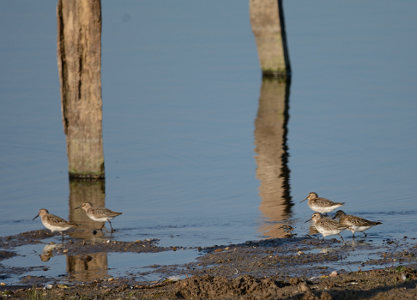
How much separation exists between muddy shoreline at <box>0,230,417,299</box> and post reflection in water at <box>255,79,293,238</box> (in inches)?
60.3

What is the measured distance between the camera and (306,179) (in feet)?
62.0

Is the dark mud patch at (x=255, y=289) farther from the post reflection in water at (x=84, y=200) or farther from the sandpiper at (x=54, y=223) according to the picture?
the post reflection in water at (x=84, y=200)

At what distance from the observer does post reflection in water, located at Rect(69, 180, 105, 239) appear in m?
15.5

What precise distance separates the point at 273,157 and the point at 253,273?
9.15 metres

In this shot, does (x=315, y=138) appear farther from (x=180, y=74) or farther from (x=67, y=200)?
(x=180, y=74)

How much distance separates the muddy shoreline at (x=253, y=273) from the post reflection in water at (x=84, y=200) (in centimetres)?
72

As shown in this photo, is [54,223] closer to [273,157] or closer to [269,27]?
[273,157]

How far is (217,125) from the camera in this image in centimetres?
2422

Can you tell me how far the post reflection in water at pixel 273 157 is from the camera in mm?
16062

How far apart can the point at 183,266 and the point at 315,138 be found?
10.7m

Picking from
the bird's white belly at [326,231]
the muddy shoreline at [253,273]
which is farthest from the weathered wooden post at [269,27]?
the bird's white belly at [326,231]

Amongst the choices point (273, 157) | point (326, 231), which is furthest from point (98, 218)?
point (273, 157)

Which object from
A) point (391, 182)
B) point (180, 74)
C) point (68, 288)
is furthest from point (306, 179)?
point (180, 74)

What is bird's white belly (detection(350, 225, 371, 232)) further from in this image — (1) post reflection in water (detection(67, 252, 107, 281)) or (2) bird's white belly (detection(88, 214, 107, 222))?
(2) bird's white belly (detection(88, 214, 107, 222))
